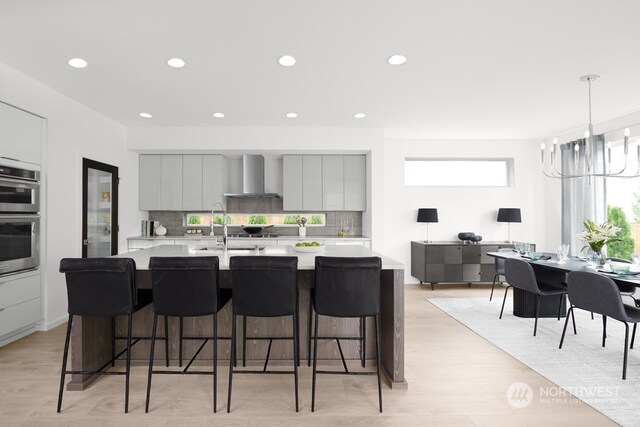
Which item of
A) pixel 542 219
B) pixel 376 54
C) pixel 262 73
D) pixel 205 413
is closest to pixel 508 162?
pixel 542 219

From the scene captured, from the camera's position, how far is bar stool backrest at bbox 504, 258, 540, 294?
13.0ft

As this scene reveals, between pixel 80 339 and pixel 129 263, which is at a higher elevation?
pixel 129 263

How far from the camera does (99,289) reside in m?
2.48

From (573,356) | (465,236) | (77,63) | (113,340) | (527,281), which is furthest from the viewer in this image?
(465,236)

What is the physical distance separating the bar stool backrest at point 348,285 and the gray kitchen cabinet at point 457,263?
4122 mm

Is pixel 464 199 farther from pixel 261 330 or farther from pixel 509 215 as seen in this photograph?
pixel 261 330

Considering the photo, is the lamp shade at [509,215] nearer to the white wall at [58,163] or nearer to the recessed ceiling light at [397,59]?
the recessed ceiling light at [397,59]

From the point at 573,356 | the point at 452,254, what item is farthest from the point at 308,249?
the point at 452,254

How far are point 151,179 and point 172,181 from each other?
14.1 inches

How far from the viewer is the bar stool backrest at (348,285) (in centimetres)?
245

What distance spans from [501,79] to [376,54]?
1544mm

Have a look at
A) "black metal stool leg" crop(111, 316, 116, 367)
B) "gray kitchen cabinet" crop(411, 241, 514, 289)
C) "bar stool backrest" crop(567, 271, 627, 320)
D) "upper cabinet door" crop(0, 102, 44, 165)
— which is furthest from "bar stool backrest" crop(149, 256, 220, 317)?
"gray kitchen cabinet" crop(411, 241, 514, 289)

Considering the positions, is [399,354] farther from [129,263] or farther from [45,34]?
[45,34]

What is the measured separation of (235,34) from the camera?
299cm
